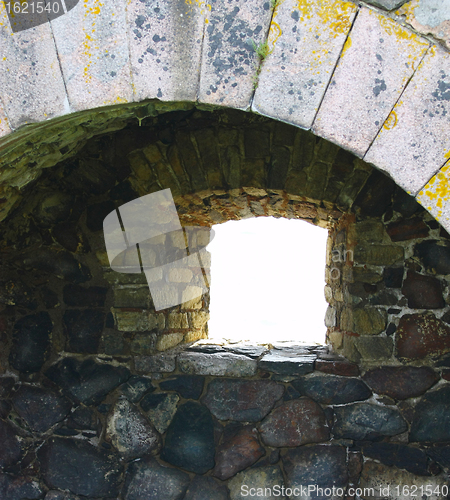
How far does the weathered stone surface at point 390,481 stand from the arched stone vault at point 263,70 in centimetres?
182

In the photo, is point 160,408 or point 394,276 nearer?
point 394,276

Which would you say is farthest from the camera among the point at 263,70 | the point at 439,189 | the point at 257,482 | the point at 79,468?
the point at 79,468

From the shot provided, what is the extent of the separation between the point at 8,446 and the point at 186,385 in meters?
1.26

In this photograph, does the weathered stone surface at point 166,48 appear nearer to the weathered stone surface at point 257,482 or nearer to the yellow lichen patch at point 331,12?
the yellow lichen patch at point 331,12

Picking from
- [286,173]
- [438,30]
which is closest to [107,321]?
[286,173]

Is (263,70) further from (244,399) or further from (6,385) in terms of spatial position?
(6,385)

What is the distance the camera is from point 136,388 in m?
2.99

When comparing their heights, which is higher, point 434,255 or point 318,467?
point 434,255

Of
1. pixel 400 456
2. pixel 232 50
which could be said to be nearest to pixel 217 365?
pixel 400 456

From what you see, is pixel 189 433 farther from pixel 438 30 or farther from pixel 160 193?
pixel 438 30

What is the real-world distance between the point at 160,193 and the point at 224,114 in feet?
2.17

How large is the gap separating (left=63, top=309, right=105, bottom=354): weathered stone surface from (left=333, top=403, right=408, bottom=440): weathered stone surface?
5.47 feet

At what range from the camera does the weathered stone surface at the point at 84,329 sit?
308 cm

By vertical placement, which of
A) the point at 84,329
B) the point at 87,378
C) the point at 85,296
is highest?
the point at 85,296
